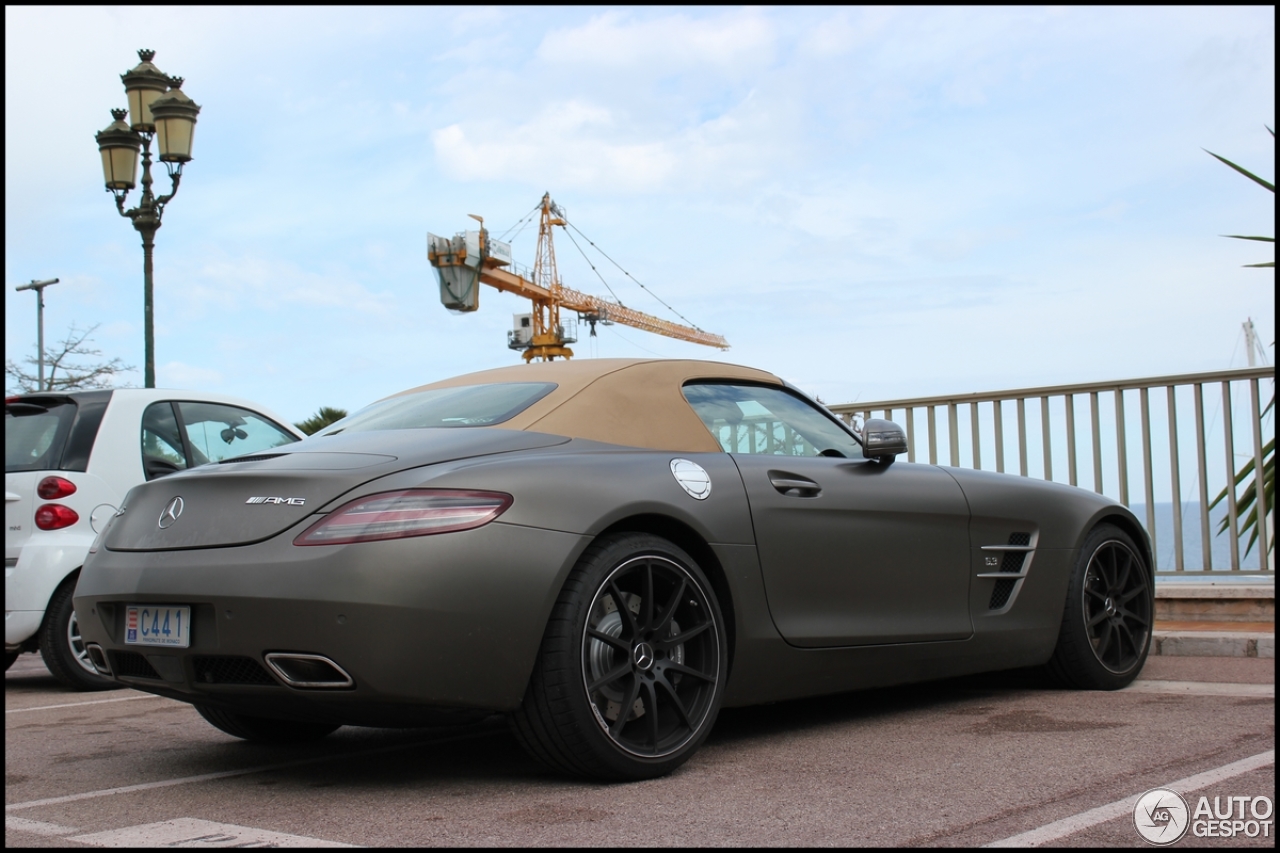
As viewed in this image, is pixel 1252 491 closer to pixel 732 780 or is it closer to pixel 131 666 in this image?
pixel 732 780

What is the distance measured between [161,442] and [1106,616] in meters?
5.09

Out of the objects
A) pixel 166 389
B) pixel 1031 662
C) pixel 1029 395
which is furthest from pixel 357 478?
pixel 1029 395

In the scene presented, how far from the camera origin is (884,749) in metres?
4.24

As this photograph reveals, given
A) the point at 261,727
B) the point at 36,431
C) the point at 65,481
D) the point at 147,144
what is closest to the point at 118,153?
the point at 147,144

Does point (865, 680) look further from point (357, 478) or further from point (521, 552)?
point (357, 478)

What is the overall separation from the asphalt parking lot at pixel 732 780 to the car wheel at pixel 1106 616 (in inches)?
5.6

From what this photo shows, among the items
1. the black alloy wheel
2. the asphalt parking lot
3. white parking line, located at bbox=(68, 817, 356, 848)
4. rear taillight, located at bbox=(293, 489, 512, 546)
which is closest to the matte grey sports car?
rear taillight, located at bbox=(293, 489, 512, 546)

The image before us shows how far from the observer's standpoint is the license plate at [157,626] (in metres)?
3.66

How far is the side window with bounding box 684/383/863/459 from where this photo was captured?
4.66m

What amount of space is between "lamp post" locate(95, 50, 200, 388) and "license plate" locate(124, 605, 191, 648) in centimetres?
891

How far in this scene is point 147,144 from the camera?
12688 mm

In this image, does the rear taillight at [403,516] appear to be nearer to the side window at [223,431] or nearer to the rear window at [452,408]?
the rear window at [452,408]

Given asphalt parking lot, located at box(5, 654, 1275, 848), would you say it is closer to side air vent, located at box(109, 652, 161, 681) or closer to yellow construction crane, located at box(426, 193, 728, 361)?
side air vent, located at box(109, 652, 161, 681)

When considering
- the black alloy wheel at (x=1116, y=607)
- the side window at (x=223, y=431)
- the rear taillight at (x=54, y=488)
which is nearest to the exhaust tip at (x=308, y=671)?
the black alloy wheel at (x=1116, y=607)
